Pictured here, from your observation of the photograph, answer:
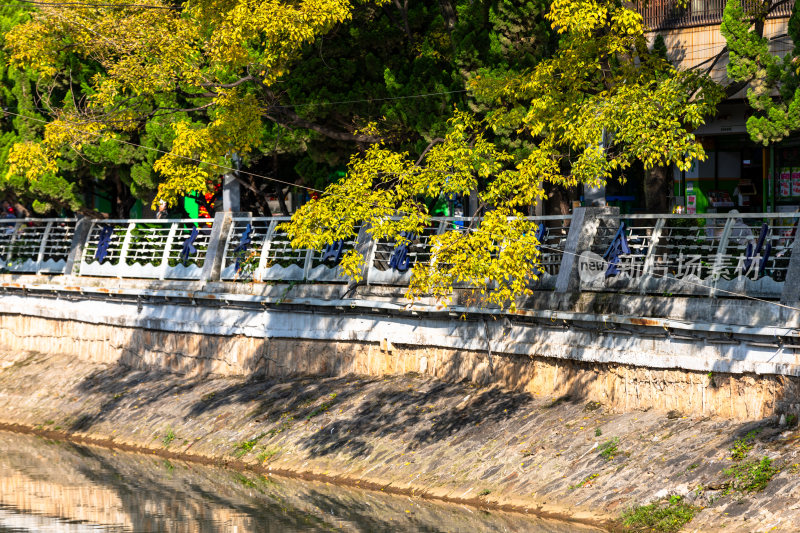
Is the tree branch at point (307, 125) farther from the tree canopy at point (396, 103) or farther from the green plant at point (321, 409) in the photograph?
the green plant at point (321, 409)

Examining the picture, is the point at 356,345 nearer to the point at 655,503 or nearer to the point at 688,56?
the point at 655,503

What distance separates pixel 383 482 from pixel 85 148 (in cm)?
1377

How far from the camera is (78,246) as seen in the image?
26.0 m

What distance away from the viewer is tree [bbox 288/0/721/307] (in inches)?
575

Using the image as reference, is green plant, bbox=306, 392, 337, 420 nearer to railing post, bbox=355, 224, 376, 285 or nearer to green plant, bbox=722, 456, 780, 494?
railing post, bbox=355, 224, 376, 285

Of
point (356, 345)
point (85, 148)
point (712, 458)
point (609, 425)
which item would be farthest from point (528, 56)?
point (85, 148)

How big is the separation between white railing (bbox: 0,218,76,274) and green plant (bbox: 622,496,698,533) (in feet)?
54.3

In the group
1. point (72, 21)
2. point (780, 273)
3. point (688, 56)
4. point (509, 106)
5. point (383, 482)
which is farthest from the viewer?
point (688, 56)

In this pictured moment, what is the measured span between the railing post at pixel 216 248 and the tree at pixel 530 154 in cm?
582

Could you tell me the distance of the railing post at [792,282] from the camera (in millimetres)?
13797

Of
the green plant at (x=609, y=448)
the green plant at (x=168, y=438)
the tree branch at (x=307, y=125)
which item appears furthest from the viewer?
the tree branch at (x=307, y=125)

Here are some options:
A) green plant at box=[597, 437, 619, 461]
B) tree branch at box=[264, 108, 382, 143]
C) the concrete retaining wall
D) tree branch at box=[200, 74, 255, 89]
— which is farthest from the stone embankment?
tree branch at box=[200, 74, 255, 89]

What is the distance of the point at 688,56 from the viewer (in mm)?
24156

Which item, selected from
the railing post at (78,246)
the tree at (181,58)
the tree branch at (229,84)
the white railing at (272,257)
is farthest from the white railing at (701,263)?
the railing post at (78,246)
